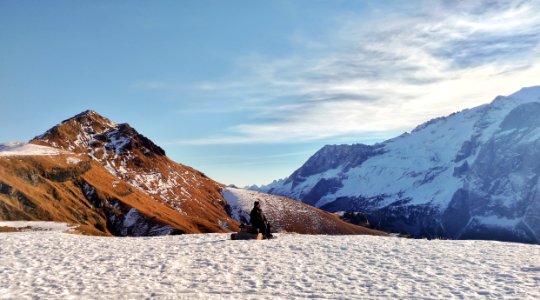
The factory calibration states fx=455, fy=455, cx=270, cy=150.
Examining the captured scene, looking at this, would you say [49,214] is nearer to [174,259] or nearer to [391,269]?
[174,259]

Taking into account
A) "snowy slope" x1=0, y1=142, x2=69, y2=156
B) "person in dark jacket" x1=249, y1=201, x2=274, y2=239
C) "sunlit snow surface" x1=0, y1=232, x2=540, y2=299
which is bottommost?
"sunlit snow surface" x1=0, y1=232, x2=540, y2=299

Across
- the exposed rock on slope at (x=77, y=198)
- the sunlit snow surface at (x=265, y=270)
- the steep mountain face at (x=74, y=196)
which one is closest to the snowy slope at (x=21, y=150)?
the steep mountain face at (x=74, y=196)

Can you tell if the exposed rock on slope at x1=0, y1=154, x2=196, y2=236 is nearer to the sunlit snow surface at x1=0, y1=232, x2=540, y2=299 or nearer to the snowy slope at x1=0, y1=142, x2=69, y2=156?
the snowy slope at x1=0, y1=142, x2=69, y2=156

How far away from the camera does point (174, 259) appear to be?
Answer: 3122 centimetres

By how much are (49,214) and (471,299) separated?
12275 cm

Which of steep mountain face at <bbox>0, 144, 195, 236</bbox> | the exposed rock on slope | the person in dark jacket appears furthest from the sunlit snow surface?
steep mountain face at <bbox>0, 144, 195, 236</bbox>

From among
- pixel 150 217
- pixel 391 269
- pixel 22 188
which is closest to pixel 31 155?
pixel 22 188

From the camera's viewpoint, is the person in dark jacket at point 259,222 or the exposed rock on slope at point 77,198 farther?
the exposed rock on slope at point 77,198

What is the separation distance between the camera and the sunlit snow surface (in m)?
22.9

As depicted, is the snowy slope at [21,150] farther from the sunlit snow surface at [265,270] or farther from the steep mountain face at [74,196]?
the sunlit snow surface at [265,270]

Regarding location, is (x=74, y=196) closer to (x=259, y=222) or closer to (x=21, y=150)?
(x=21, y=150)

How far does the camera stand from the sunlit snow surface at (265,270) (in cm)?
2286

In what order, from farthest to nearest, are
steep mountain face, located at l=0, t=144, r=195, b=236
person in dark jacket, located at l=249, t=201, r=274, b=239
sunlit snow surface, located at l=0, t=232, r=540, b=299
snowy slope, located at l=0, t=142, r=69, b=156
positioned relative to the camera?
snowy slope, located at l=0, t=142, r=69, b=156 < steep mountain face, located at l=0, t=144, r=195, b=236 < person in dark jacket, located at l=249, t=201, r=274, b=239 < sunlit snow surface, located at l=0, t=232, r=540, b=299

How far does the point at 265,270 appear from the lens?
90.7ft
